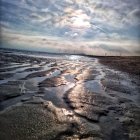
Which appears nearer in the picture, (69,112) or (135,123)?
(135,123)

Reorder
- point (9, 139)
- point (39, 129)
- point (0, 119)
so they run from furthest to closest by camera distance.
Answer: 1. point (0, 119)
2. point (39, 129)
3. point (9, 139)

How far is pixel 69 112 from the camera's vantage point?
8.34m

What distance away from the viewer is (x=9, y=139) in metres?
5.52

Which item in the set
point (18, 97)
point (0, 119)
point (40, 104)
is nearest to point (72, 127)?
point (0, 119)

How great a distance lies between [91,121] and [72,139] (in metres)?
1.85

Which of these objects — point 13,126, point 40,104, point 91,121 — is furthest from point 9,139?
point 40,104

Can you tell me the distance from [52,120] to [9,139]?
190 cm

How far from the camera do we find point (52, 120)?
7.20 m

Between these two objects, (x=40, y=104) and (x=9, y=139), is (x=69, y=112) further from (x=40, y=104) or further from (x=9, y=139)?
(x=9, y=139)

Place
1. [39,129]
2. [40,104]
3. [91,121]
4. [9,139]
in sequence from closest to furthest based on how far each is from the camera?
1. [9,139]
2. [39,129]
3. [91,121]
4. [40,104]

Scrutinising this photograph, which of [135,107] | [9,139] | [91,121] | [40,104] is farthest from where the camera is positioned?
[135,107]

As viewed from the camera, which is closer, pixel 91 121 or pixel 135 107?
pixel 91 121

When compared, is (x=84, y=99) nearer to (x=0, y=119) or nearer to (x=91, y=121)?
(x=91, y=121)

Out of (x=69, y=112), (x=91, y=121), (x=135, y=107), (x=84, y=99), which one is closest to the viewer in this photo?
(x=91, y=121)
